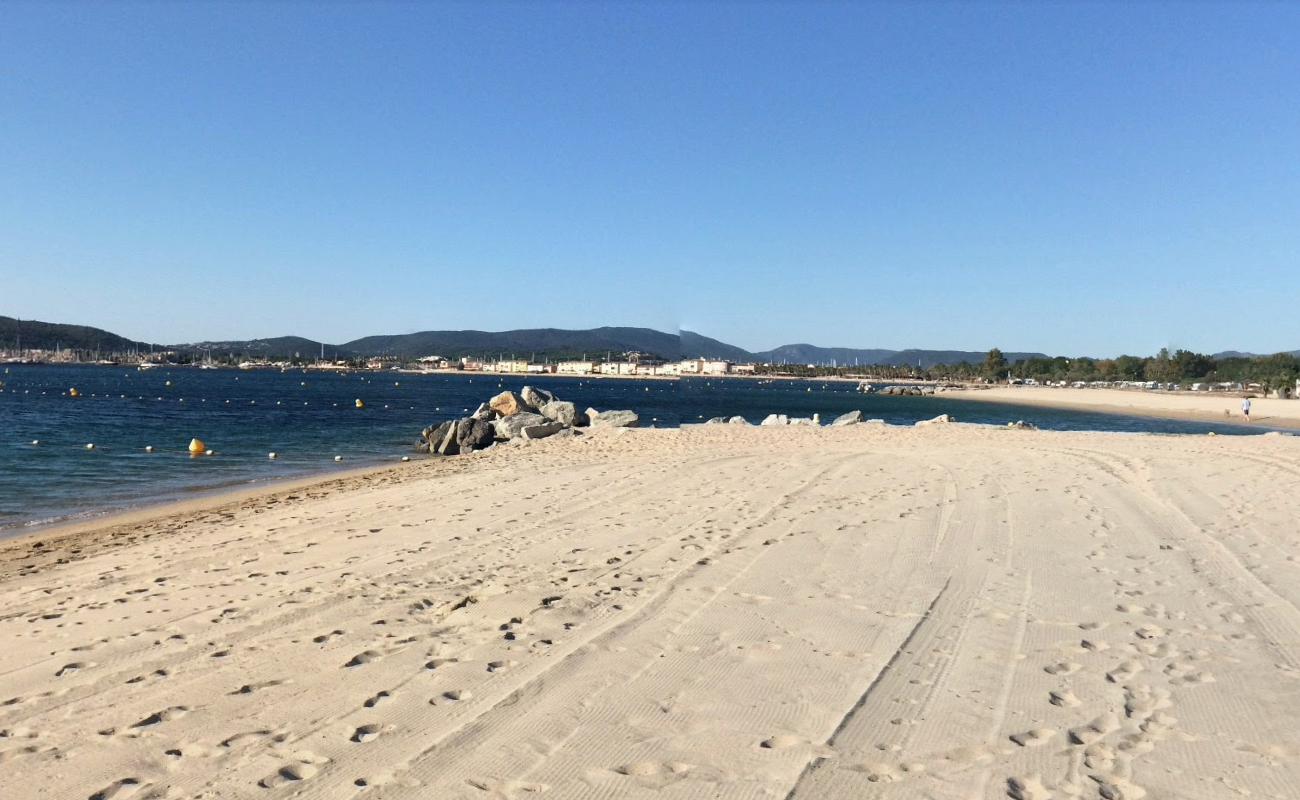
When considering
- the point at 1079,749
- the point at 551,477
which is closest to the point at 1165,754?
the point at 1079,749

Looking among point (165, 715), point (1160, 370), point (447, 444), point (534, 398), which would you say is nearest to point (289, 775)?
point (165, 715)

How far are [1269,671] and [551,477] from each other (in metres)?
11.3

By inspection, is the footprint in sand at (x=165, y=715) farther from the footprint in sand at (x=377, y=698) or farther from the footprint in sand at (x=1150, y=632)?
the footprint in sand at (x=1150, y=632)

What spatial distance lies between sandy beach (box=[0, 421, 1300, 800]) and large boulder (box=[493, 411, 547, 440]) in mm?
16519

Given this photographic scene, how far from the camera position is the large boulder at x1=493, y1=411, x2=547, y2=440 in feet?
89.2

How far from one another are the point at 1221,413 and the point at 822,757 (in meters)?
69.2

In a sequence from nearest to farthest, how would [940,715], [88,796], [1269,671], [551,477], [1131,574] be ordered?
[88,796] < [940,715] < [1269,671] < [1131,574] < [551,477]

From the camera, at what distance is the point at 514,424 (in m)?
27.7

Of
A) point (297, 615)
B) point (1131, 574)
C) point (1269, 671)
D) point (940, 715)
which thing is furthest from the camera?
point (1131, 574)

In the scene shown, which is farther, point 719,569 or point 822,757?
point 719,569

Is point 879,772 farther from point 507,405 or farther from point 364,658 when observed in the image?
point 507,405

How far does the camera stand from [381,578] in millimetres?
7121

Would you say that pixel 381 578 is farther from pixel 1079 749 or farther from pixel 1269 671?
pixel 1269 671

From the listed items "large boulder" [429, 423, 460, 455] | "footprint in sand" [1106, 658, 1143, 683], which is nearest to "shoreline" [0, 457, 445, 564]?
"large boulder" [429, 423, 460, 455]
